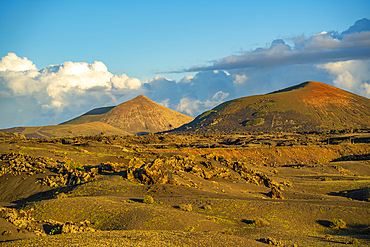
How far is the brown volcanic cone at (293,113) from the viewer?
137 metres

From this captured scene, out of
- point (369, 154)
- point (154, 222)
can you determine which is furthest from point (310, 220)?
point (369, 154)

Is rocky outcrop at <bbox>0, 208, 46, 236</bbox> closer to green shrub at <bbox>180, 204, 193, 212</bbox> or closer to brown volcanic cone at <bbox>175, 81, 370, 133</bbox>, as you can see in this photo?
green shrub at <bbox>180, 204, 193, 212</bbox>

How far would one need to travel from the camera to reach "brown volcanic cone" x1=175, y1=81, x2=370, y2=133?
5389 inches

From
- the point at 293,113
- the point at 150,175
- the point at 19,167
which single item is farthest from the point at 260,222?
the point at 293,113

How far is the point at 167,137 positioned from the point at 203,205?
6774 cm

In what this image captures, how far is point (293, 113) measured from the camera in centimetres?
14775

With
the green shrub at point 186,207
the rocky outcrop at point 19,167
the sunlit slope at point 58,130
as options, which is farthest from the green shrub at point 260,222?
the sunlit slope at point 58,130

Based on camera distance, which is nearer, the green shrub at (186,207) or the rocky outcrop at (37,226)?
the rocky outcrop at (37,226)

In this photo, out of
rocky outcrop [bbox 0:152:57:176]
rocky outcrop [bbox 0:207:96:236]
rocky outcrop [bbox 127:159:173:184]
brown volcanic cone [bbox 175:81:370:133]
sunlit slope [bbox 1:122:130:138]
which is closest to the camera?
rocky outcrop [bbox 0:207:96:236]

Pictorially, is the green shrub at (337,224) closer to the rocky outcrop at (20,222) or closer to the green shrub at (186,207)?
the green shrub at (186,207)

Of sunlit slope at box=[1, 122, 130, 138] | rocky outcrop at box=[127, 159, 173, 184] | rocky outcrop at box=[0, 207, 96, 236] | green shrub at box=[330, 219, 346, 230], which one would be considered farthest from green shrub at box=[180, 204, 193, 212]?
sunlit slope at box=[1, 122, 130, 138]

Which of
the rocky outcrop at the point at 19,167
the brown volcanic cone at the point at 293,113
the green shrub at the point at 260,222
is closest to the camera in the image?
the green shrub at the point at 260,222

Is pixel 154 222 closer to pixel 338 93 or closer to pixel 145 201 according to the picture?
pixel 145 201

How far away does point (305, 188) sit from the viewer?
3484 cm
